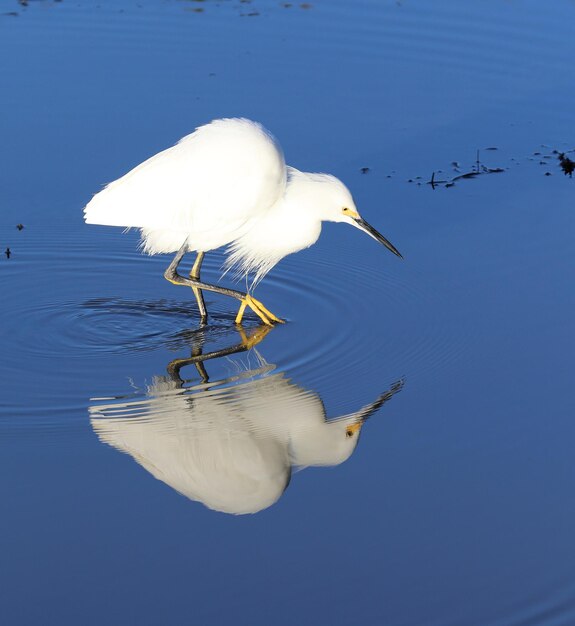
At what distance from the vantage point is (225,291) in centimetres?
702

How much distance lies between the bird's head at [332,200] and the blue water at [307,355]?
19.0 inches

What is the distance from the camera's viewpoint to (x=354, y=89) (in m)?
10.1

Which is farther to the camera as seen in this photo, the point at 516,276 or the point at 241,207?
the point at 516,276

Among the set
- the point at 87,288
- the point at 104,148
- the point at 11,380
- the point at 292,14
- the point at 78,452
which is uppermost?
the point at 292,14

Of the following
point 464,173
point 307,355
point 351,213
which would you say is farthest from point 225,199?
point 464,173

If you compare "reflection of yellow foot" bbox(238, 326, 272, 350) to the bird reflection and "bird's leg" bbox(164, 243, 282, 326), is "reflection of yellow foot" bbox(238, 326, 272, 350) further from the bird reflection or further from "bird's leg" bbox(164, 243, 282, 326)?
the bird reflection

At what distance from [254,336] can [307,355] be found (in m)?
0.46

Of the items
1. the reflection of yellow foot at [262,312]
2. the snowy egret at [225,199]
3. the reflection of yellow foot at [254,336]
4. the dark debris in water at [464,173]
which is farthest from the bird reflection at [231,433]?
the dark debris in water at [464,173]

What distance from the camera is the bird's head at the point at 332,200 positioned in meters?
6.68

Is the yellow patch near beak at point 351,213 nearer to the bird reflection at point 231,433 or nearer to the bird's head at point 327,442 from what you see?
the bird reflection at point 231,433

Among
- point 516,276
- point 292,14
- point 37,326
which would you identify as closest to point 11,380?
point 37,326

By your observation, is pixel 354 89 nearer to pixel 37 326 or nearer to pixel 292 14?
pixel 292 14

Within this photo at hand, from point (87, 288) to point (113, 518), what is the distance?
2.62m

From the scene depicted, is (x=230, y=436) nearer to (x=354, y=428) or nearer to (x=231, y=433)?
(x=231, y=433)
